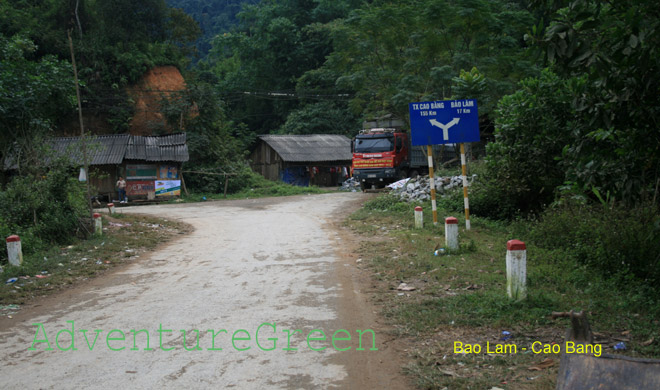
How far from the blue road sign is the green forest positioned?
2.11 meters

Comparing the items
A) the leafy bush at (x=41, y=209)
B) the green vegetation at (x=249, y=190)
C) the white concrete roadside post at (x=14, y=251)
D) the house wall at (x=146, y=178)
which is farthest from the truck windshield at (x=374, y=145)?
the white concrete roadside post at (x=14, y=251)

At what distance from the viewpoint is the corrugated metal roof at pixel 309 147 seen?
130ft

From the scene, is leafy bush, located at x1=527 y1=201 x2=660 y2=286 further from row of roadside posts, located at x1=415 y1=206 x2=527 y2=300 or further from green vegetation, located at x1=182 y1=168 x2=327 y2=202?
green vegetation, located at x1=182 y1=168 x2=327 y2=202

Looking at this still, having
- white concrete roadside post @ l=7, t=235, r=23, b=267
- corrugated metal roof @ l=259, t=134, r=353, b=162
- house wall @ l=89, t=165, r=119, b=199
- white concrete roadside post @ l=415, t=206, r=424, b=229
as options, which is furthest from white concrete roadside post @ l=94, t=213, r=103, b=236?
corrugated metal roof @ l=259, t=134, r=353, b=162

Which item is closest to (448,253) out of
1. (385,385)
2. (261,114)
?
(385,385)

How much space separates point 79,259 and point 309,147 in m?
31.2

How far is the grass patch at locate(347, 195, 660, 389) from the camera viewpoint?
4.46 meters

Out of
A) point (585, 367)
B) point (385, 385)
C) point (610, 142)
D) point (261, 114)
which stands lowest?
point (385, 385)

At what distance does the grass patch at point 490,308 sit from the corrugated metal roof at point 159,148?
72.8 feet

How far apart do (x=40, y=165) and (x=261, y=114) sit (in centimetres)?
4280

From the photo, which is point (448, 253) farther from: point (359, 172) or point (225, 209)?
point (359, 172)

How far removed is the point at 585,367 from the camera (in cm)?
312

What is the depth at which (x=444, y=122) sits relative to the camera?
11.4m

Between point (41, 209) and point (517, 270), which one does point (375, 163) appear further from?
point (517, 270)
